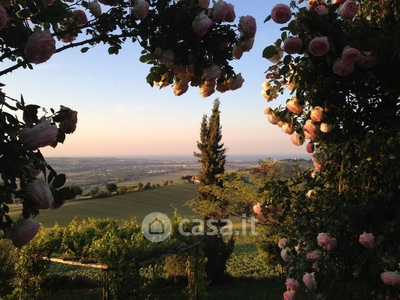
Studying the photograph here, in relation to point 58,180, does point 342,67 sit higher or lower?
higher

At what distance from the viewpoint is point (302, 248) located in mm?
1995

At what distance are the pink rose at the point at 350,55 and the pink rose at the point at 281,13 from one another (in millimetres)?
311

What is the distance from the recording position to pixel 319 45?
1.65m

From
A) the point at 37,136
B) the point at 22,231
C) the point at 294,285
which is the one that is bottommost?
the point at 294,285

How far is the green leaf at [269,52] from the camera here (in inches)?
70.2

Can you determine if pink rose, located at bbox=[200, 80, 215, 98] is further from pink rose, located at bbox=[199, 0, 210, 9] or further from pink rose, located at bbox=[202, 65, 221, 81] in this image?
pink rose, located at bbox=[199, 0, 210, 9]

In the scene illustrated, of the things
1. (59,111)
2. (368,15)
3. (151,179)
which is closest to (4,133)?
(59,111)

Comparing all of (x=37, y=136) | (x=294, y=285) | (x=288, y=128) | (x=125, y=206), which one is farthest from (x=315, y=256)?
(x=125, y=206)

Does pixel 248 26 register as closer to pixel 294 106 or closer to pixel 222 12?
pixel 222 12

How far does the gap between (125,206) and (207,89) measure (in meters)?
17.9

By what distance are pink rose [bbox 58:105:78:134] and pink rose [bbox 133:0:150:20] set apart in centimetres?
48

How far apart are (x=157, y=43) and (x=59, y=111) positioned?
53 centimetres

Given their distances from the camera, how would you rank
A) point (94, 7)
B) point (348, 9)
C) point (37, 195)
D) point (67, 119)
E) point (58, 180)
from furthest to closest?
point (348, 9) → point (94, 7) → point (67, 119) → point (58, 180) → point (37, 195)

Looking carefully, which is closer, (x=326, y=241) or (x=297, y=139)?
(x=326, y=241)
